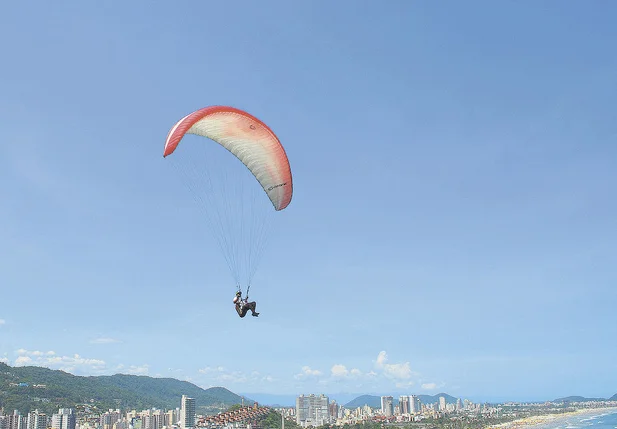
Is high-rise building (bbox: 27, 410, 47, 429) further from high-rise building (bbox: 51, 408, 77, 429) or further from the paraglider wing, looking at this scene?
the paraglider wing

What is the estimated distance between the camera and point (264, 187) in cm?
2062

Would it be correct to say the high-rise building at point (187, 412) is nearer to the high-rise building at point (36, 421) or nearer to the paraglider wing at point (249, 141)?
the high-rise building at point (36, 421)

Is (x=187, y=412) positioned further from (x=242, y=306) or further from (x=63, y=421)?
(x=242, y=306)

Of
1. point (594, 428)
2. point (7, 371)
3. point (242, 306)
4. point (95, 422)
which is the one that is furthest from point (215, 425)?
point (7, 371)

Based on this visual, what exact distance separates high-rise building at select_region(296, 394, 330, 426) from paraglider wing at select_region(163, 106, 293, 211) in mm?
149671

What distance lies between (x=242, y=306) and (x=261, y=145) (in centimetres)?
558

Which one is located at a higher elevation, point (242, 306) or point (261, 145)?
point (261, 145)

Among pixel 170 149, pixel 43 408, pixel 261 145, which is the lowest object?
pixel 43 408

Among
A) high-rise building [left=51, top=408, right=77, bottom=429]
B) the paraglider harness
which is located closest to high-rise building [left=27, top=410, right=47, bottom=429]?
high-rise building [left=51, top=408, right=77, bottom=429]

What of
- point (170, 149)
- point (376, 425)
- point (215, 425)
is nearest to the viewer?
point (170, 149)

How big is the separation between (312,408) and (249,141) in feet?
518

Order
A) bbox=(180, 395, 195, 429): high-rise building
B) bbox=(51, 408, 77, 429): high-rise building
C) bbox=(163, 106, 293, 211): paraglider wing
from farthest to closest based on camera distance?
bbox=(180, 395, 195, 429): high-rise building
bbox=(51, 408, 77, 429): high-rise building
bbox=(163, 106, 293, 211): paraglider wing

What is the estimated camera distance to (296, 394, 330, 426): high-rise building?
160375mm

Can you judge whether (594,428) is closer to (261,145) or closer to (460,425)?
(460,425)
